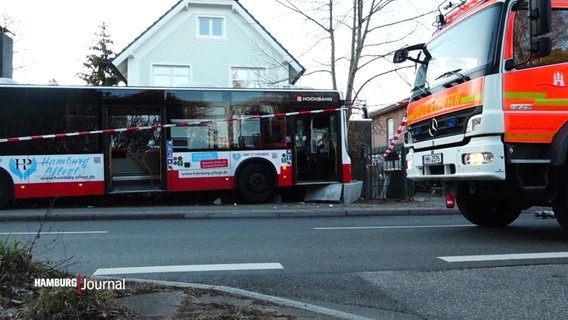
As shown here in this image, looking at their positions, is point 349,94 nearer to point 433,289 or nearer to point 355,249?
point 355,249

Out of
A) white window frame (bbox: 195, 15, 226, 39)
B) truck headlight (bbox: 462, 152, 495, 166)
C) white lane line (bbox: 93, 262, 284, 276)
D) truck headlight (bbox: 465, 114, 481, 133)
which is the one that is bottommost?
white lane line (bbox: 93, 262, 284, 276)

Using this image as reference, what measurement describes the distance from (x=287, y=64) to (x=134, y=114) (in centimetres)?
1143

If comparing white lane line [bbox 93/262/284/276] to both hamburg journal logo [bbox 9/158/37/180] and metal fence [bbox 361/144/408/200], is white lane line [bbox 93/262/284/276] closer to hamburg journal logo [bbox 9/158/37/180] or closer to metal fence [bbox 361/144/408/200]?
hamburg journal logo [bbox 9/158/37/180]

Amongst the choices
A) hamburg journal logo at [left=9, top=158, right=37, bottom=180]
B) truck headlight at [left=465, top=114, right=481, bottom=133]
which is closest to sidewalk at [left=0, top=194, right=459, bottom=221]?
hamburg journal logo at [left=9, top=158, right=37, bottom=180]

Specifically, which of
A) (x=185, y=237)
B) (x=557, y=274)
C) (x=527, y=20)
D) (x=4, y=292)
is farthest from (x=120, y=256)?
(x=527, y=20)

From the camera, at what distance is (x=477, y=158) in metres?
6.19

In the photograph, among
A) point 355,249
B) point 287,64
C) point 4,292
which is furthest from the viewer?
point 287,64

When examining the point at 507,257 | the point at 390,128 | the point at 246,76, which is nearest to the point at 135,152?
the point at 507,257

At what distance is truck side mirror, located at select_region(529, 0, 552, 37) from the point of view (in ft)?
18.6

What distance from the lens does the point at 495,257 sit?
590cm

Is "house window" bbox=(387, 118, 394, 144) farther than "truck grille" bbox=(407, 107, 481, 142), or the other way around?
"house window" bbox=(387, 118, 394, 144)

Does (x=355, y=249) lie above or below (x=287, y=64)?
below

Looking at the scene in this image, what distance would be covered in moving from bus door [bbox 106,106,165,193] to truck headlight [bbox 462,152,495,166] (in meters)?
8.03

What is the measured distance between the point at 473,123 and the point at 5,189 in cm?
1027
